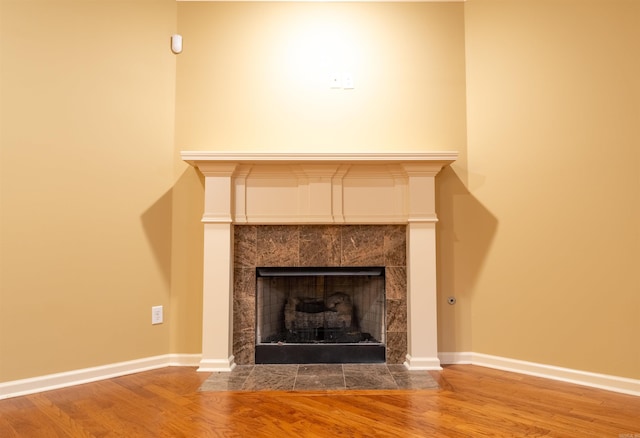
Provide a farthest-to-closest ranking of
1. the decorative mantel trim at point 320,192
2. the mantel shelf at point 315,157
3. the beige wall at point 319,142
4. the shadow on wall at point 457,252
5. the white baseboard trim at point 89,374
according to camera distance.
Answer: the shadow on wall at point 457,252 < the decorative mantel trim at point 320,192 < the mantel shelf at point 315,157 < the beige wall at point 319,142 < the white baseboard trim at point 89,374

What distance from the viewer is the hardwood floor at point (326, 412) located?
64.5 inches

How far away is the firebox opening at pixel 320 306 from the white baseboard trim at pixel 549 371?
579 mm

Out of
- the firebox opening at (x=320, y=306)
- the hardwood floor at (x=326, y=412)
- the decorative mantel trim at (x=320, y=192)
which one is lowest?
the hardwood floor at (x=326, y=412)

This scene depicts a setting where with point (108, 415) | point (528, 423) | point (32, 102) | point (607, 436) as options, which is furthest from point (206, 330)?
point (607, 436)

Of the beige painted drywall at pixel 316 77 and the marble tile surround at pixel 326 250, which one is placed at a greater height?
the beige painted drywall at pixel 316 77

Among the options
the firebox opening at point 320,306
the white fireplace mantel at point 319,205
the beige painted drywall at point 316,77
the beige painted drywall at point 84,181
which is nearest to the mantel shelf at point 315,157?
the white fireplace mantel at point 319,205

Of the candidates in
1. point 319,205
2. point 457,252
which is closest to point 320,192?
point 319,205

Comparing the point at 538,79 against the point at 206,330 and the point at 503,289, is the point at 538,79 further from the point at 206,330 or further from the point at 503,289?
the point at 206,330

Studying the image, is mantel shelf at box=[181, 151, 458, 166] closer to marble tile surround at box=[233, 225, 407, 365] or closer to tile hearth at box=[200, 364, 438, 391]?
marble tile surround at box=[233, 225, 407, 365]

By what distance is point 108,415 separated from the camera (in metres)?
1.80

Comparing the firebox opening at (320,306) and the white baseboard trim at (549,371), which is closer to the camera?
the white baseboard trim at (549,371)

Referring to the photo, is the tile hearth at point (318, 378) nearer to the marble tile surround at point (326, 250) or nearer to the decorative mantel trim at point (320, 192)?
the marble tile surround at point (326, 250)

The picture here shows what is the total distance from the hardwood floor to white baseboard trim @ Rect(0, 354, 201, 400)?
0.19 feet

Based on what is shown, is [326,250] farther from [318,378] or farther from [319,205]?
[318,378]
